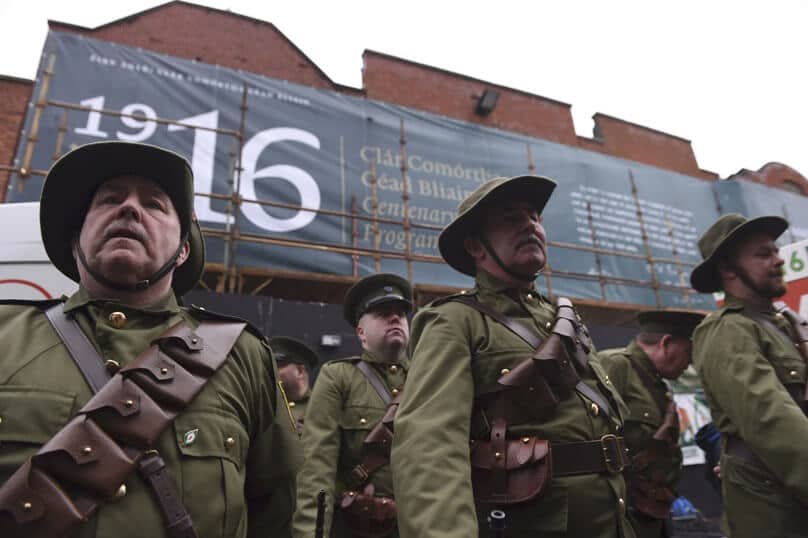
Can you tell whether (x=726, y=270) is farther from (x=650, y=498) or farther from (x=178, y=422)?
(x=178, y=422)

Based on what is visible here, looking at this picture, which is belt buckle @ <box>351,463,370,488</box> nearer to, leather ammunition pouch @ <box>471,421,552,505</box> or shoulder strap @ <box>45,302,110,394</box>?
leather ammunition pouch @ <box>471,421,552,505</box>

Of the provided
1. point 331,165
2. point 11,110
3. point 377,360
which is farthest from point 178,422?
point 11,110

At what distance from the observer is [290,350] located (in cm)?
489

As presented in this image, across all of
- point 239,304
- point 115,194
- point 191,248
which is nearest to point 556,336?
point 191,248

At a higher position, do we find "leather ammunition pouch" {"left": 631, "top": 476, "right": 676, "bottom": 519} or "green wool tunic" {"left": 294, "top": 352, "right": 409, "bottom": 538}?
"green wool tunic" {"left": 294, "top": 352, "right": 409, "bottom": 538}

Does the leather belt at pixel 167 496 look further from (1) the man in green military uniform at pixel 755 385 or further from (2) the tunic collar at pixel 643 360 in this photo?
(2) the tunic collar at pixel 643 360

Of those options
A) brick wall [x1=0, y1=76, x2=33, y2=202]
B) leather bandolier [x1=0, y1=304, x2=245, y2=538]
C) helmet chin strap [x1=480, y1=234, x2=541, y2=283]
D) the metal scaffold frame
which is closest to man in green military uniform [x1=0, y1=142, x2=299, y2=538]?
leather bandolier [x1=0, y1=304, x2=245, y2=538]

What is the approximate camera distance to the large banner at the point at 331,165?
7.93 meters

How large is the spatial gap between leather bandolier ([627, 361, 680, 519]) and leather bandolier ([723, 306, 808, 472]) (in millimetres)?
1016

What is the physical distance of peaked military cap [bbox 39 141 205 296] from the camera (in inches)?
65.6

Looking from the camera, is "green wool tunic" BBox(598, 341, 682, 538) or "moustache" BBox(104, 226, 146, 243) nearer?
"moustache" BBox(104, 226, 146, 243)

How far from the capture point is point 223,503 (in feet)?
4.37

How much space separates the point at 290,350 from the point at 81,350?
3.61 metres

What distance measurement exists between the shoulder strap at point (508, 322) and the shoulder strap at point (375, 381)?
1460 mm
